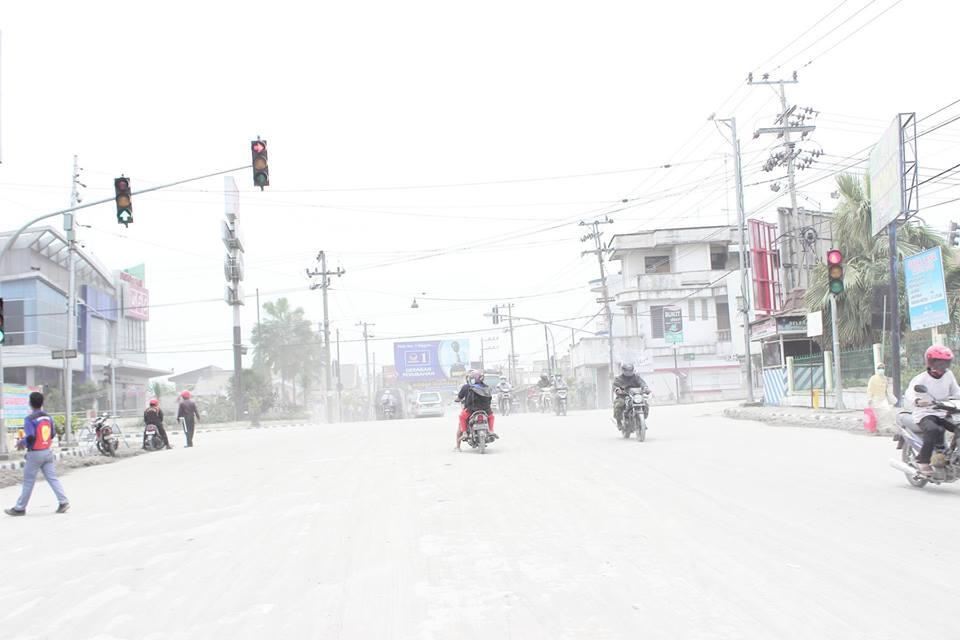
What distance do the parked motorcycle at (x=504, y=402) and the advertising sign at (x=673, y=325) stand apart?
20536mm

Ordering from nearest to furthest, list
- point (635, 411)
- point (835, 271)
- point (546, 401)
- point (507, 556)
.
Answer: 1. point (507, 556)
2. point (635, 411)
3. point (835, 271)
4. point (546, 401)

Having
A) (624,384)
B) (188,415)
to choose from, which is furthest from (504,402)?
(624,384)

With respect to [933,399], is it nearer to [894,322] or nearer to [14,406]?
[894,322]

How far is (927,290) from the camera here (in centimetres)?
1869

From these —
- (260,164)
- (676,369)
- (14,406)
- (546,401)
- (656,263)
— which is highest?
(656,263)

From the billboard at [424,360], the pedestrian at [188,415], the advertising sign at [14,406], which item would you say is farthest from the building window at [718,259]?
the advertising sign at [14,406]

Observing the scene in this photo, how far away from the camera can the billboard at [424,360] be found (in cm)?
7469

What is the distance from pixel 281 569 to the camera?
6.63 meters

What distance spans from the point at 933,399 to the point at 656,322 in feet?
172

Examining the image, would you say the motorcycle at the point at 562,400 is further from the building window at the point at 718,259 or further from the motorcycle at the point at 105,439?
the building window at the point at 718,259

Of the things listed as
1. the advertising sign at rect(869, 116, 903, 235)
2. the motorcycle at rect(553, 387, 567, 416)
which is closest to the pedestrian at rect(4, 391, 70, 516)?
the advertising sign at rect(869, 116, 903, 235)

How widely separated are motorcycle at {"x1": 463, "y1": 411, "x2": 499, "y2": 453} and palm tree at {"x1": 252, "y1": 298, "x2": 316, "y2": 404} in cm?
5813

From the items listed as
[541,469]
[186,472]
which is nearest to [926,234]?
[541,469]

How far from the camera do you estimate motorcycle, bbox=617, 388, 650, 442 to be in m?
17.3
